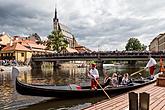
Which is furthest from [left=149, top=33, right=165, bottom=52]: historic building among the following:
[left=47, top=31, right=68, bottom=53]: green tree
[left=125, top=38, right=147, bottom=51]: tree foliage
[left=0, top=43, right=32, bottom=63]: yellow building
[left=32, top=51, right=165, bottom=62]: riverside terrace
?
[left=0, top=43, right=32, bottom=63]: yellow building

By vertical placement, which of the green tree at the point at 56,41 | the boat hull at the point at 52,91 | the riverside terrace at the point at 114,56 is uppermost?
the green tree at the point at 56,41

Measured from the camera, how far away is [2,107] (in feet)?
47.2

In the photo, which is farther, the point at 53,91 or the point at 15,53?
the point at 15,53

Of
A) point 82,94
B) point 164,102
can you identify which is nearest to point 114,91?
point 82,94

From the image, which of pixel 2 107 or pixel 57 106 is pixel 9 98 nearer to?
pixel 2 107

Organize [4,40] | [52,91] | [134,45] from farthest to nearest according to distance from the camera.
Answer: [134,45] → [4,40] → [52,91]

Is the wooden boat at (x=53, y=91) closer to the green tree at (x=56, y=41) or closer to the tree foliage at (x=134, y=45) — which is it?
the green tree at (x=56, y=41)

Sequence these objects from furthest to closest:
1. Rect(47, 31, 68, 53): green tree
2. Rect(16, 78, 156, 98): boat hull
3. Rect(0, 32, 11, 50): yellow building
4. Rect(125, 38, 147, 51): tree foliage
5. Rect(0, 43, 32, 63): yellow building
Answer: Rect(125, 38, 147, 51): tree foliage → Rect(0, 32, 11, 50): yellow building → Rect(47, 31, 68, 53): green tree → Rect(0, 43, 32, 63): yellow building → Rect(16, 78, 156, 98): boat hull

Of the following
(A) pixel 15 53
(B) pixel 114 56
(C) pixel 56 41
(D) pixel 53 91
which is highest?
(C) pixel 56 41

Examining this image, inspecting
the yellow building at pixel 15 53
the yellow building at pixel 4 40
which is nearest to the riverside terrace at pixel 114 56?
the yellow building at pixel 15 53

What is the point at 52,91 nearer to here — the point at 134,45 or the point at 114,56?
the point at 114,56

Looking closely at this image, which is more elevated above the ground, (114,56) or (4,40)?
(4,40)

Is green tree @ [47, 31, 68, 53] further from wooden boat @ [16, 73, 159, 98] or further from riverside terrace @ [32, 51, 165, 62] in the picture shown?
wooden boat @ [16, 73, 159, 98]

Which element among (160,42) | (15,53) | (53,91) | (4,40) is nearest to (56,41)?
(15,53)
